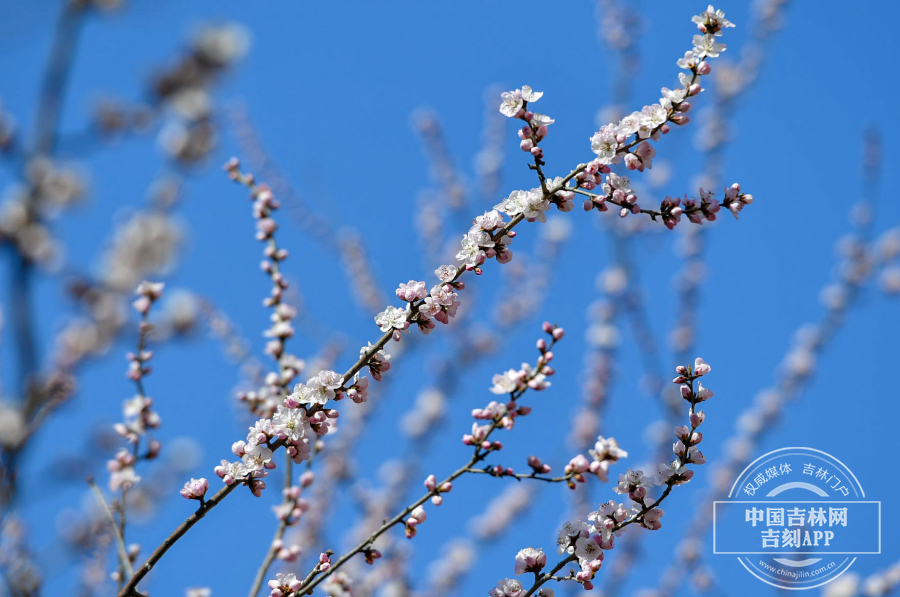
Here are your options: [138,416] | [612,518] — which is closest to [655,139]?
[612,518]

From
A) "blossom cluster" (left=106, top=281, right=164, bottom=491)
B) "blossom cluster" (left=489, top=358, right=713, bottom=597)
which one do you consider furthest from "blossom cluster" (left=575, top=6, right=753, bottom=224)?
"blossom cluster" (left=106, top=281, right=164, bottom=491)

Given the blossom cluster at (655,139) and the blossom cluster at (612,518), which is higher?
the blossom cluster at (655,139)

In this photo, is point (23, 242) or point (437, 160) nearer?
point (23, 242)

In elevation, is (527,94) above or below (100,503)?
above

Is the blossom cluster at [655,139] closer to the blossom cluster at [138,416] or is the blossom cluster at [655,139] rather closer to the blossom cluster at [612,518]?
the blossom cluster at [612,518]

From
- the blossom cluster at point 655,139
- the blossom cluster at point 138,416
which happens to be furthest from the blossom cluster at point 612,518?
the blossom cluster at point 138,416

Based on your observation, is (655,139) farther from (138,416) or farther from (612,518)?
(138,416)

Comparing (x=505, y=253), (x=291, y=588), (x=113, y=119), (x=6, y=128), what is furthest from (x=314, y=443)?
(x=6, y=128)

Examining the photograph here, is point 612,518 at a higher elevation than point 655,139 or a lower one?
lower

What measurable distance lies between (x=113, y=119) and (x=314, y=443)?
7.86 ft

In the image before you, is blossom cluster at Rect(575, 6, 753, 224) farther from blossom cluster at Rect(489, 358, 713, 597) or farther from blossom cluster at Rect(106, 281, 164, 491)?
blossom cluster at Rect(106, 281, 164, 491)

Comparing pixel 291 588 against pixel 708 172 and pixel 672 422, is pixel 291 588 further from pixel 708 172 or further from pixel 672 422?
pixel 708 172

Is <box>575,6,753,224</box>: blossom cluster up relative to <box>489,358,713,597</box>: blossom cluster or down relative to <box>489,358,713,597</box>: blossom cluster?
up

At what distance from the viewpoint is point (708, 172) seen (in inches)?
330
